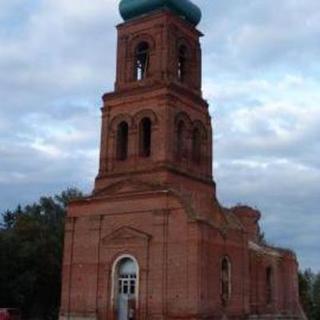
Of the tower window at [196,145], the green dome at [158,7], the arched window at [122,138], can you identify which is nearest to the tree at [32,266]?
the arched window at [122,138]

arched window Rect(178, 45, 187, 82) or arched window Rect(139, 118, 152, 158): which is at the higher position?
arched window Rect(178, 45, 187, 82)

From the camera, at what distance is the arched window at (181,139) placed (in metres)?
31.0

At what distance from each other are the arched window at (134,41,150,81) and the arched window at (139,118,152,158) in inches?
103

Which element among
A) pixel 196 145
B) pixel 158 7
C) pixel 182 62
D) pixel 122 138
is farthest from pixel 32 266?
pixel 158 7

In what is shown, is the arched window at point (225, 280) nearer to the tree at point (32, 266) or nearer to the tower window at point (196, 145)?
the tower window at point (196, 145)

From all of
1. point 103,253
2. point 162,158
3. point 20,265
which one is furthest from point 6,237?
point 162,158

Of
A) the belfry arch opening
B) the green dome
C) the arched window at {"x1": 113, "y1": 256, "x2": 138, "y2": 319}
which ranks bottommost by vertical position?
the arched window at {"x1": 113, "y1": 256, "x2": 138, "y2": 319}

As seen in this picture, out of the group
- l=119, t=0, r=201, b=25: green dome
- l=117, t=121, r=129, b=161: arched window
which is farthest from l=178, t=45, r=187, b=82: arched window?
l=117, t=121, r=129, b=161: arched window

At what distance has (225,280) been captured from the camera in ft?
96.1

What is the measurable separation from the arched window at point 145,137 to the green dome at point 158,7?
238 inches

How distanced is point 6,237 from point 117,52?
47.8 ft

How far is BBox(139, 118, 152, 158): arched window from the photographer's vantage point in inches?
1220

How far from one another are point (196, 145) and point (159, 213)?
578cm

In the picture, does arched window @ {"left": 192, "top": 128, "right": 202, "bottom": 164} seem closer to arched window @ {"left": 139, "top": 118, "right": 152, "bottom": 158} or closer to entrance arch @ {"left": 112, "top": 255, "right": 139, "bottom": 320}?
arched window @ {"left": 139, "top": 118, "right": 152, "bottom": 158}
